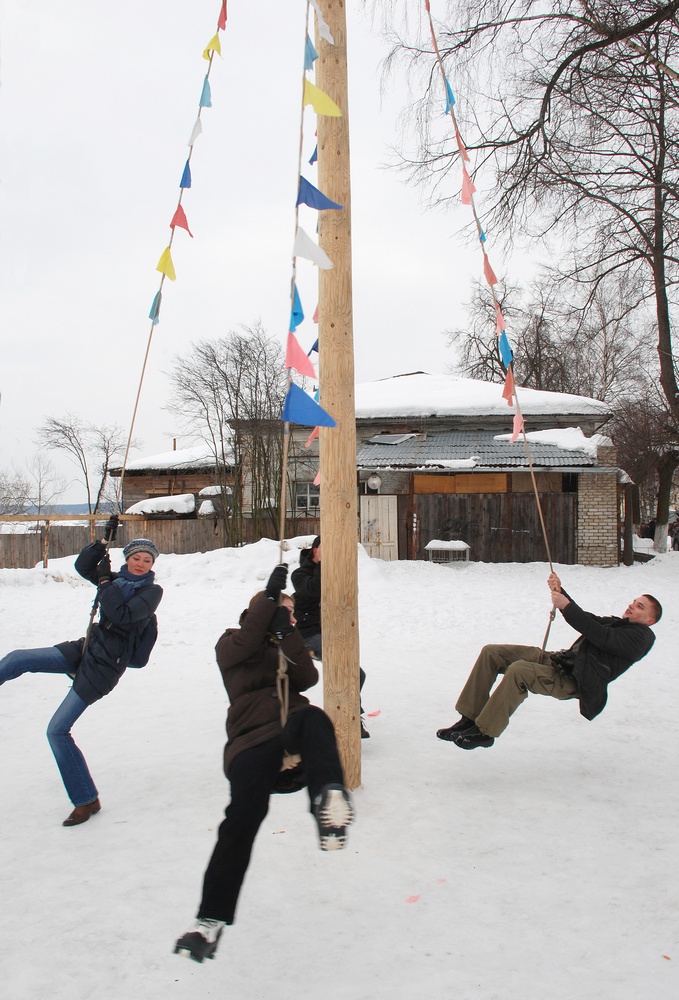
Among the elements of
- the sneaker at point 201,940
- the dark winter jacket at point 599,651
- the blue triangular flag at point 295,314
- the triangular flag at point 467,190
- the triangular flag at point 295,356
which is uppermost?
the triangular flag at point 467,190

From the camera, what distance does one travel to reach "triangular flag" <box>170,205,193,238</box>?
495 cm

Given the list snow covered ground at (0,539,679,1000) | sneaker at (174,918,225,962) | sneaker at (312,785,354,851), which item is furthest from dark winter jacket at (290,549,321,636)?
sneaker at (174,918,225,962)

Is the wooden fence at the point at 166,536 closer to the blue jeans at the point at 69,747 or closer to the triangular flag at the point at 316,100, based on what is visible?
the blue jeans at the point at 69,747

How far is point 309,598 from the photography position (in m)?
5.71

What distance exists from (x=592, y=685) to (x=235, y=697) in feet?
7.91

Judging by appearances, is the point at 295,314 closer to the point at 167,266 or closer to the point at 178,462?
the point at 167,266

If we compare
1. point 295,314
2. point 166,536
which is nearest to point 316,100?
point 295,314

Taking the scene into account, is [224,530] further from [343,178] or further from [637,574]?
[343,178]

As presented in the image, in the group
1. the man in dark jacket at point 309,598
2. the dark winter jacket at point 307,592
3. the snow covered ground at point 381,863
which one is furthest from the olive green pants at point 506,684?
the dark winter jacket at point 307,592

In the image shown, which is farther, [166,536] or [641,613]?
[166,536]

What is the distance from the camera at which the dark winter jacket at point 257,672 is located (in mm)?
3230

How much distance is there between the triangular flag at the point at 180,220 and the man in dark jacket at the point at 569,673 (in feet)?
10.9

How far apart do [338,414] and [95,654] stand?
211 cm

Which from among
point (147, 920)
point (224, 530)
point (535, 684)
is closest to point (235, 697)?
point (147, 920)
